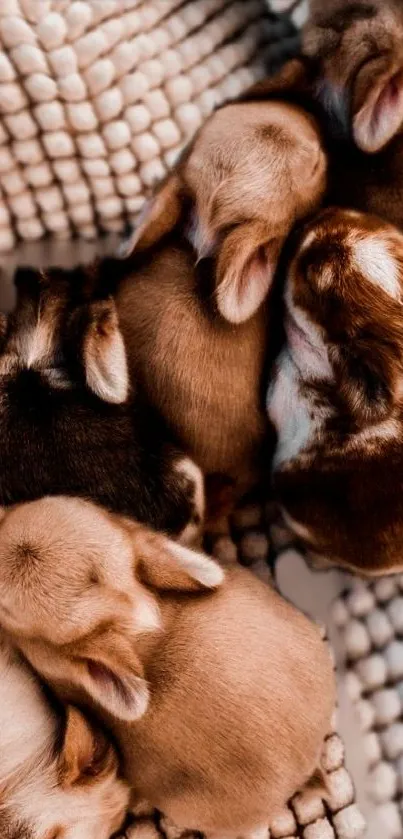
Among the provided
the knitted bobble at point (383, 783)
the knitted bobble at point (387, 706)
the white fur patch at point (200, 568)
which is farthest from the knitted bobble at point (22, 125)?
the knitted bobble at point (383, 783)

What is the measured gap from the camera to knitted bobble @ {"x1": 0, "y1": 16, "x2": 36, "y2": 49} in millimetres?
1523

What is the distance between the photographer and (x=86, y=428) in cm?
155

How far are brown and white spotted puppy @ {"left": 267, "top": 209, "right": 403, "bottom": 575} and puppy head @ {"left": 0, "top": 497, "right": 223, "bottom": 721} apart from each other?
10.5 inches

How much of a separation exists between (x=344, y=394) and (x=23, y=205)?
2.18 feet

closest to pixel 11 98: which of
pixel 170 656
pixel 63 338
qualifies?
pixel 63 338

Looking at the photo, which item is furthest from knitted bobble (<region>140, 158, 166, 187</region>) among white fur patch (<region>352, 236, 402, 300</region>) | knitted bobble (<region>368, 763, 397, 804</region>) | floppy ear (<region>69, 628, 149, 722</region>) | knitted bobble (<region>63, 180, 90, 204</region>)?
knitted bobble (<region>368, 763, 397, 804</region>)

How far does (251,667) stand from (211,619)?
0.09 metres

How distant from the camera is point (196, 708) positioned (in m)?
1.40

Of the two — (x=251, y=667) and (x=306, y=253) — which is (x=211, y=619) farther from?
(x=306, y=253)

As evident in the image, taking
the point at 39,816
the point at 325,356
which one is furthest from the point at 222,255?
the point at 39,816

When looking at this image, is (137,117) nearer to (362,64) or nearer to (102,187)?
(102,187)

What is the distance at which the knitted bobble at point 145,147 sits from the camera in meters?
1.69

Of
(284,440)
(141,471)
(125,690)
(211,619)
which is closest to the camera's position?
(125,690)

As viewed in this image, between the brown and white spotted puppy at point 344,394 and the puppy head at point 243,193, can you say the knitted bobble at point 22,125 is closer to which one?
the puppy head at point 243,193
